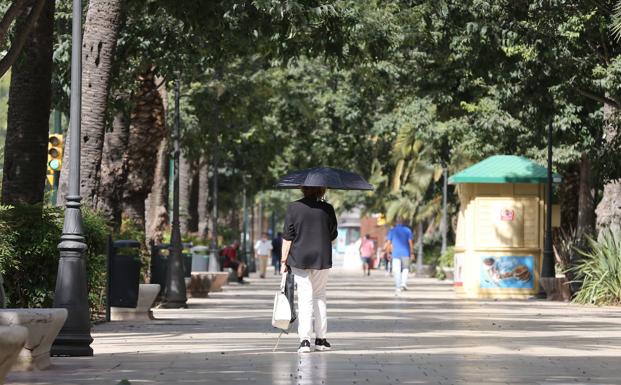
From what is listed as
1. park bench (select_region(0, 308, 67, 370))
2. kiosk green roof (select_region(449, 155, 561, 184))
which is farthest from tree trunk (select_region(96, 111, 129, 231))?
park bench (select_region(0, 308, 67, 370))

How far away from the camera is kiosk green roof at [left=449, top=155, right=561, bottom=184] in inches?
1416

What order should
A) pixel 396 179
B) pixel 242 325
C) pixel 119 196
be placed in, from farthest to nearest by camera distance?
pixel 396 179 < pixel 119 196 < pixel 242 325

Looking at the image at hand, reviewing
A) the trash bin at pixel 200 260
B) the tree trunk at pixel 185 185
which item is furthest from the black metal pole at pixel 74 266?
the tree trunk at pixel 185 185

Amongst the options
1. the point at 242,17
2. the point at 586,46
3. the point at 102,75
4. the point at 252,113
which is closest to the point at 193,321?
the point at 102,75

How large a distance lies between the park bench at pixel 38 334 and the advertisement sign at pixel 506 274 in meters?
23.4

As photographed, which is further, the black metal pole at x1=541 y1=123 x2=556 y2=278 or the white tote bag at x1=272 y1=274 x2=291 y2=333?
the black metal pole at x1=541 y1=123 x2=556 y2=278

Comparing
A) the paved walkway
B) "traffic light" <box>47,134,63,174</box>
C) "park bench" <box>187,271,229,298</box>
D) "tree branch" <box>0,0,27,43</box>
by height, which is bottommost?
the paved walkway

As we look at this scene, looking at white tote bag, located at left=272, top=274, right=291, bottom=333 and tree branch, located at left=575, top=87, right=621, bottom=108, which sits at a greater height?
tree branch, located at left=575, top=87, right=621, bottom=108

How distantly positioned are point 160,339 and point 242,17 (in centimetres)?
419

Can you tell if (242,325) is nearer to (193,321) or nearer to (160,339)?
(193,321)

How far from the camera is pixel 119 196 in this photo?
28.6 meters

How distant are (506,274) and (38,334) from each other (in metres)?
24.2

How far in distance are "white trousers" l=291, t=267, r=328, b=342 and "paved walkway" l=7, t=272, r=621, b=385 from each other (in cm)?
A: 34

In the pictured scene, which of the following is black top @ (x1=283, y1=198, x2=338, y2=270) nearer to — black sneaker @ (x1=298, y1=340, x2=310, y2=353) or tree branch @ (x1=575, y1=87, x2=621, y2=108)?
black sneaker @ (x1=298, y1=340, x2=310, y2=353)
